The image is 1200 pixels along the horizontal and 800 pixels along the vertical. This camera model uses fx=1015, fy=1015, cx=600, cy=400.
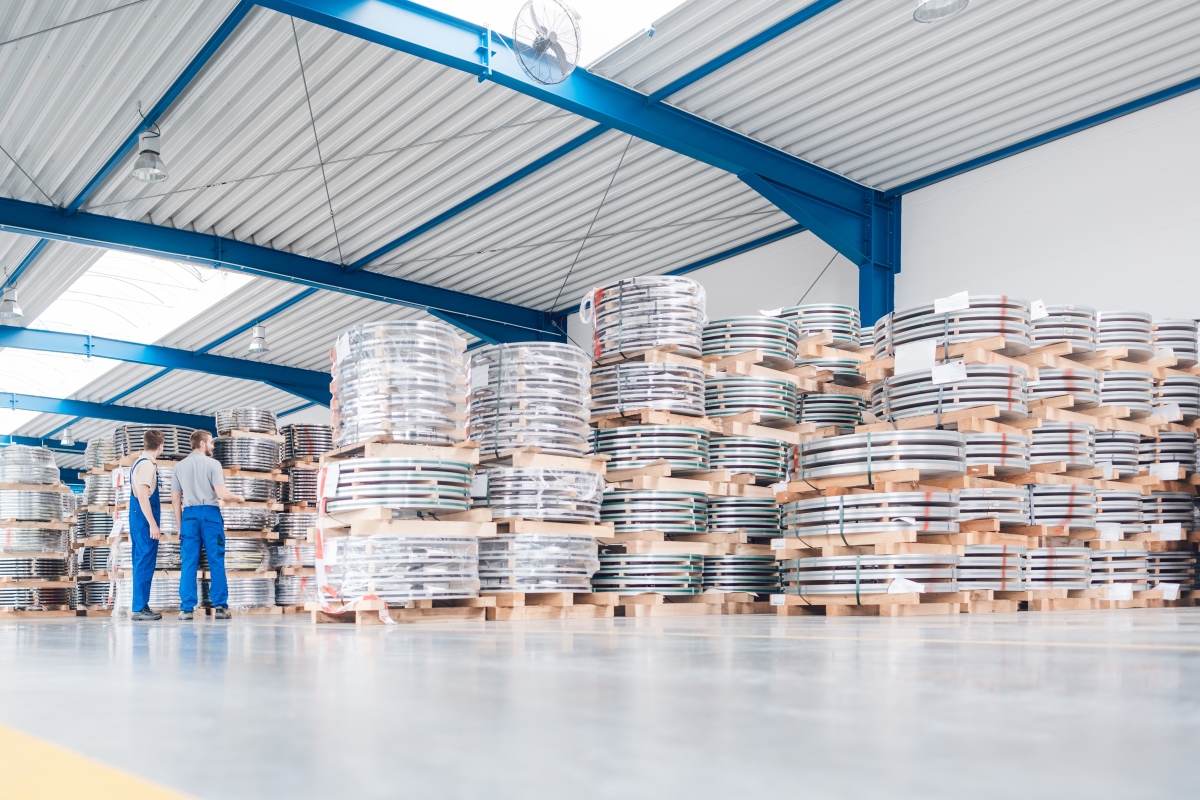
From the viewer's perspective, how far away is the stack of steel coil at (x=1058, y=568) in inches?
281

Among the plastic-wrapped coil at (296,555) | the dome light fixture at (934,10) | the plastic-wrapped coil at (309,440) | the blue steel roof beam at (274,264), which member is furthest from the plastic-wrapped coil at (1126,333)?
the blue steel roof beam at (274,264)

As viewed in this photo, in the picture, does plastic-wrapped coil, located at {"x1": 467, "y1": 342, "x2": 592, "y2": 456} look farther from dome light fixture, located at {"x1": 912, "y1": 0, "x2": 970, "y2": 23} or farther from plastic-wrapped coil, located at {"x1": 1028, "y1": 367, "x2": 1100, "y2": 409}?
dome light fixture, located at {"x1": 912, "y1": 0, "x2": 970, "y2": 23}

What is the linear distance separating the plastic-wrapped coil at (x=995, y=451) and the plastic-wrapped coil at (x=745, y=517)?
1695 mm

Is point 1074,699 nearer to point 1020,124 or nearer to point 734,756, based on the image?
point 734,756

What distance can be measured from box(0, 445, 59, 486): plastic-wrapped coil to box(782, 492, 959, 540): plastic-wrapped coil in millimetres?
11848

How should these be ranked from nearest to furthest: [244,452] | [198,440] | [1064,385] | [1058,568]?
[1058,568]
[1064,385]
[198,440]
[244,452]

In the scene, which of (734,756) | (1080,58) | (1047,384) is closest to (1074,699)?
(734,756)

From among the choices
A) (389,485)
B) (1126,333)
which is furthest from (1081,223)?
(389,485)

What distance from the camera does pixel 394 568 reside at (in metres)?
6.11

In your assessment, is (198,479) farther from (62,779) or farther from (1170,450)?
(62,779)

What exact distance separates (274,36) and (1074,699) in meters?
10.5

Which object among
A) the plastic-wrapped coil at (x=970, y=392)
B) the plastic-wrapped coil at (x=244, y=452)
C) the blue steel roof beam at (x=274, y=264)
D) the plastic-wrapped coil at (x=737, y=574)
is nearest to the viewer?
the plastic-wrapped coil at (x=970, y=392)

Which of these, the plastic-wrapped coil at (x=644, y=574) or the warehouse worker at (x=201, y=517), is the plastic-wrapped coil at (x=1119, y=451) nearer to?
the plastic-wrapped coil at (x=644, y=574)

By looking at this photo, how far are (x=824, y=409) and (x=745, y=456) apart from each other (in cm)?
114
